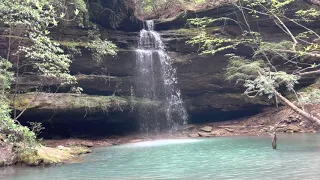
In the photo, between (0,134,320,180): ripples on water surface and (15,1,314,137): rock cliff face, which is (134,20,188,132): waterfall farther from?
(0,134,320,180): ripples on water surface

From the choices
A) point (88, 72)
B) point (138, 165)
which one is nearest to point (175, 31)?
point (88, 72)

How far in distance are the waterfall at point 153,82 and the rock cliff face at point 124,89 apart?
48 centimetres

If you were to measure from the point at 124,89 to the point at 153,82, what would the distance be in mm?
2158

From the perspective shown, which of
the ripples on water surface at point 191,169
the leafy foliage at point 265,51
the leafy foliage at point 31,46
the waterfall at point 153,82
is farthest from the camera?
the waterfall at point 153,82

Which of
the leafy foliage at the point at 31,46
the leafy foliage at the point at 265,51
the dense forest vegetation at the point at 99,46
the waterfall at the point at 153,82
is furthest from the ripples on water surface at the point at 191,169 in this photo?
the waterfall at the point at 153,82

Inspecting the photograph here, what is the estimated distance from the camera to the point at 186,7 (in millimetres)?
22062

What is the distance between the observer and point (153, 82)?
2225cm

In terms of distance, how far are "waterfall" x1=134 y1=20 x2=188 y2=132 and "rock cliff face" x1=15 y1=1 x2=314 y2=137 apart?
483 mm

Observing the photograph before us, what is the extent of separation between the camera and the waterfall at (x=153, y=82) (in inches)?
856

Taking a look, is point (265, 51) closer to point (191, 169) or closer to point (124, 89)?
point (124, 89)

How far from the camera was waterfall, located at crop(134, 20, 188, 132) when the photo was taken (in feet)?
71.3

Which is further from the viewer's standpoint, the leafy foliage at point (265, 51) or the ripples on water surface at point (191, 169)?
the leafy foliage at point (265, 51)

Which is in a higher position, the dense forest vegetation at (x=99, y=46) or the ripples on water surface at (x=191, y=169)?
the dense forest vegetation at (x=99, y=46)

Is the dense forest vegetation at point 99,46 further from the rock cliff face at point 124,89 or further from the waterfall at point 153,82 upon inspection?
the waterfall at point 153,82
